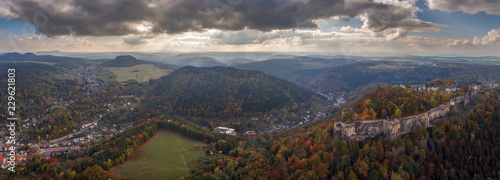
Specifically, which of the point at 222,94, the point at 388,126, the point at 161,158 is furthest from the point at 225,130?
the point at 388,126

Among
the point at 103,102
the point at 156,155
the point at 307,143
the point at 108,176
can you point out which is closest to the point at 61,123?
the point at 103,102

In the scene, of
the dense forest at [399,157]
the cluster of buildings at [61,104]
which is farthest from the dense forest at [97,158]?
the cluster of buildings at [61,104]

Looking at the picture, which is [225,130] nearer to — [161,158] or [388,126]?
[161,158]

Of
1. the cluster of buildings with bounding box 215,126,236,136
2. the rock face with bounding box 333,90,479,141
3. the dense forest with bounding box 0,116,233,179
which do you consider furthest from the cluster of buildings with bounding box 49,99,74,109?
the rock face with bounding box 333,90,479,141

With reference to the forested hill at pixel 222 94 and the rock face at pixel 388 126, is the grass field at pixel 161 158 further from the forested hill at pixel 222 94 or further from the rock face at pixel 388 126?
the forested hill at pixel 222 94

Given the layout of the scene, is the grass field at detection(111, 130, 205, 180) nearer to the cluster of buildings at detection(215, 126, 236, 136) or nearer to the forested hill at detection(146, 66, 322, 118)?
the cluster of buildings at detection(215, 126, 236, 136)

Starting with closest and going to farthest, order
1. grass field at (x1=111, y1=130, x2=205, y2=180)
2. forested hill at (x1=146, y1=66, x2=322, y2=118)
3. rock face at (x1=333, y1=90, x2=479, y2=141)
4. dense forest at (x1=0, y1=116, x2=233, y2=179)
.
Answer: rock face at (x1=333, y1=90, x2=479, y2=141)
dense forest at (x1=0, y1=116, x2=233, y2=179)
grass field at (x1=111, y1=130, x2=205, y2=180)
forested hill at (x1=146, y1=66, x2=322, y2=118)
